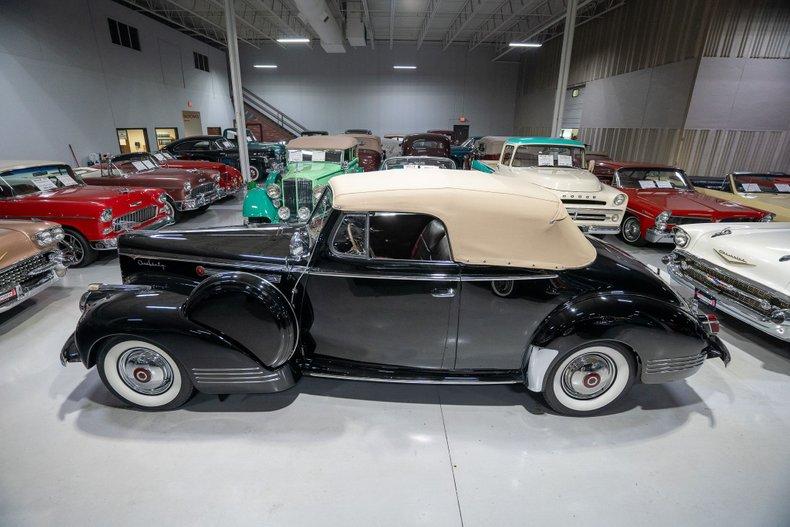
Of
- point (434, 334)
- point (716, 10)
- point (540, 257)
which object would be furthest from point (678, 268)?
point (716, 10)

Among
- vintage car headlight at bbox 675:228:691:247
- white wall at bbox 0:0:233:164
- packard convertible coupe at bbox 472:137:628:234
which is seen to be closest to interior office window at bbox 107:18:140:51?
white wall at bbox 0:0:233:164

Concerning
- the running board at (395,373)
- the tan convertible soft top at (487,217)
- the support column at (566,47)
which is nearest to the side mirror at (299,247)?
the tan convertible soft top at (487,217)

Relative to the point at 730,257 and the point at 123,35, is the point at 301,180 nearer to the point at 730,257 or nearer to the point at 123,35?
the point at 730,257

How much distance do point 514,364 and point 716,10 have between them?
13.9 m

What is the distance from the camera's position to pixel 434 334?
255 centimetres

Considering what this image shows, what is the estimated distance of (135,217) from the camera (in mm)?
5910

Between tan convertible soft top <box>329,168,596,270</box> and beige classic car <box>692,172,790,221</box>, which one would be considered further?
beige classic car <box>692,172,790,221</box>

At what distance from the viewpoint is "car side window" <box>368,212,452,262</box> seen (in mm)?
2591

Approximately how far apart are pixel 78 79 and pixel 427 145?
1083cm

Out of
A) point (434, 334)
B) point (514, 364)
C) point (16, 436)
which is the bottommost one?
point (16, 436)

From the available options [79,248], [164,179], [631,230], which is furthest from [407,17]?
[79,248]

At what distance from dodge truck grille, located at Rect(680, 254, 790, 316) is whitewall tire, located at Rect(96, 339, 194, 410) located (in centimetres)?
467

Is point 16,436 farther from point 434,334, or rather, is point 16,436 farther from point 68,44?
point 68,44

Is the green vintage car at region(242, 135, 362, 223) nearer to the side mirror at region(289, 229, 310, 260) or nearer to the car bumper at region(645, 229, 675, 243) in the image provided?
the side mirror at region(289, 229, 310, 260)
